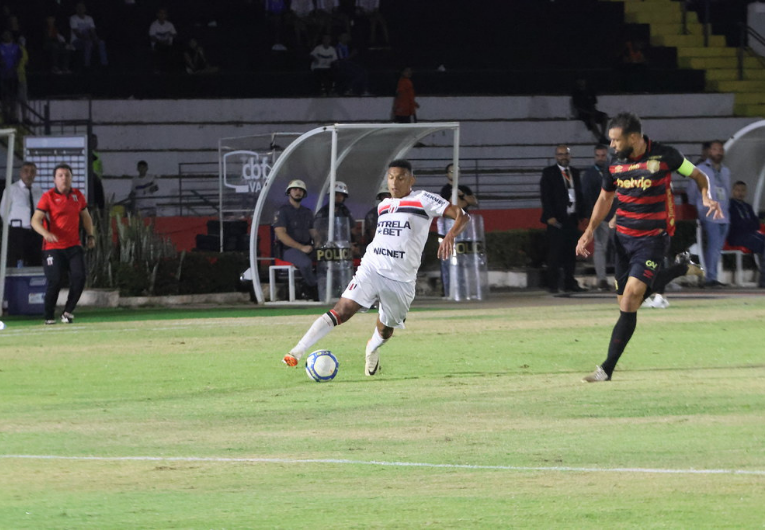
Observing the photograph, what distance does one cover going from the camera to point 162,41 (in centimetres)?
3441

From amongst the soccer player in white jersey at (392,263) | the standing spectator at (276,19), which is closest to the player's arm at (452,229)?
the soccer player in white jersey at (392,263)

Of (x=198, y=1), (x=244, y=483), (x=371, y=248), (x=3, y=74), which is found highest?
(x=198, y=1)

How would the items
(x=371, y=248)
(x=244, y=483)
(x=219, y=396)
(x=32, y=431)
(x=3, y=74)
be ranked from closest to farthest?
(x=244, y=483)
(x=32, y=431)
(x=219, y=396)
(x=371, y=248)
(x=3, y=74)

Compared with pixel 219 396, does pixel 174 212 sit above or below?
above

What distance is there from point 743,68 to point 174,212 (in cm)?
1644

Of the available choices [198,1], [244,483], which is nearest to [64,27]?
[198,1]

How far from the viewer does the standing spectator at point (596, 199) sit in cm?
2320

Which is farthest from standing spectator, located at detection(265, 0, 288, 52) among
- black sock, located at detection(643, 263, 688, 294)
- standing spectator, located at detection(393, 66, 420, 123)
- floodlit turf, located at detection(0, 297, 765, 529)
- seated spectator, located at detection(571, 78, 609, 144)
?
black sock, located at detection(643, 263, 688, 294)

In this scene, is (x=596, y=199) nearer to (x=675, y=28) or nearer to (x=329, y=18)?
(x=329, y=18)

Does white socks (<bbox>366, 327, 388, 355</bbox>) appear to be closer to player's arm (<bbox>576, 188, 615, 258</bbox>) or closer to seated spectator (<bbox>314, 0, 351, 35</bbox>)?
player's arm (<bbox>576, 188, 615, 258</bbox>)

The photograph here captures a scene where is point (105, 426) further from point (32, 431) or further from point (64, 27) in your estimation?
point (64, 27)

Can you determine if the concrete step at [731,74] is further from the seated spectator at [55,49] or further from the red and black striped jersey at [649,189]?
the red and black striped jersey at [649,189]

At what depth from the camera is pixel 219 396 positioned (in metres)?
11.1

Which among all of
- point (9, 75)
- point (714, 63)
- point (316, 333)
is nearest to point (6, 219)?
point (316, 333)
